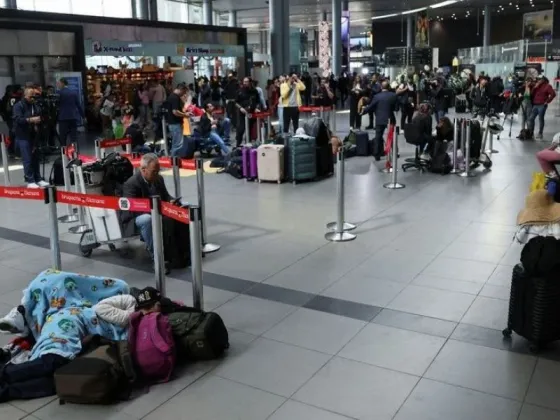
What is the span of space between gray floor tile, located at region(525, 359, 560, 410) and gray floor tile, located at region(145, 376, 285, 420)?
1677 millimetres

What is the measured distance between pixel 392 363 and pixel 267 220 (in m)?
4.62

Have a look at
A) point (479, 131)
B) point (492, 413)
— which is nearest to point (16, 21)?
point (479, 131)

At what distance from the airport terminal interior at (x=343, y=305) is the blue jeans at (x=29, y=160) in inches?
46.2

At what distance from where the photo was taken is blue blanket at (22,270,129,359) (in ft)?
14.5

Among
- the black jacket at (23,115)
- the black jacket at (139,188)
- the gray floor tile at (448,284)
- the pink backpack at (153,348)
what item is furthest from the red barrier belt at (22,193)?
the black jacket at (23,115)

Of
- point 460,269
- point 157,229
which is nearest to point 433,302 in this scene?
point 460,269

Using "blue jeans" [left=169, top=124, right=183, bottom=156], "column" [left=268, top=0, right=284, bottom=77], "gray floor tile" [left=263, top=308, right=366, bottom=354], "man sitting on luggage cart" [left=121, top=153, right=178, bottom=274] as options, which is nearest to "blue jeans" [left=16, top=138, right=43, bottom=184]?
"blue jeans" [left=169, top=124, right=183, bottom=156]

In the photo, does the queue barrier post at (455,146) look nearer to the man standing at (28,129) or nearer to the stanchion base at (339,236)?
the stanchion base at (339,236)

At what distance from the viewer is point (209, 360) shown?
4738 mm

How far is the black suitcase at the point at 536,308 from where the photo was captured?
4.61 metres

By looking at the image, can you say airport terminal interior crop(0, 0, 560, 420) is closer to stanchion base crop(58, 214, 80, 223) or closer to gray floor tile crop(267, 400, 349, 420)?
gray floor tile crop(267, 400, 349, 420)

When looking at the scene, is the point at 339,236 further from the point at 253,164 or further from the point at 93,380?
the point at 93,380

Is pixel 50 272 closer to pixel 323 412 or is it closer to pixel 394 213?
pixel 323 412

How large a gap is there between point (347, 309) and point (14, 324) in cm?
280
